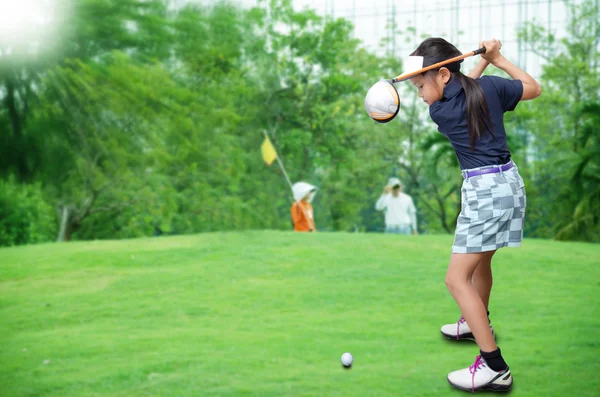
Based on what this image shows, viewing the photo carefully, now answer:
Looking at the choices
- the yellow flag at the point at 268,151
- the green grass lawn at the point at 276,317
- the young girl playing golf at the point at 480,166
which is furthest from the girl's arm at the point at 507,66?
the yellow flag at the point at 268,151

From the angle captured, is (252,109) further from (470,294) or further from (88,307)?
(470,294)

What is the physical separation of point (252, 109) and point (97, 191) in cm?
620

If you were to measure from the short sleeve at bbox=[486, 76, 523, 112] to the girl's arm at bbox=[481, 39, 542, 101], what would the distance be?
0.02 meters

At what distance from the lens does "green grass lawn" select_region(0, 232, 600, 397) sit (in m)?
4.01

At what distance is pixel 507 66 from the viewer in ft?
9.02

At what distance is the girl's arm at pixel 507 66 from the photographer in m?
2.73

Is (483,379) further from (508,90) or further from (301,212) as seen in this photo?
(301,212)

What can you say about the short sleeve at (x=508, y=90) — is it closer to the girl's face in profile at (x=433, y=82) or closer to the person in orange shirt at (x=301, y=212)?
the girl's face in profile at (x=433, y=82)

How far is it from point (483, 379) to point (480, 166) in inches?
32.4

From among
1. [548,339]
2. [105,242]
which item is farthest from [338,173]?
[548,339]

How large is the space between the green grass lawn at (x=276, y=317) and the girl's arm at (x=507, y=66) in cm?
144

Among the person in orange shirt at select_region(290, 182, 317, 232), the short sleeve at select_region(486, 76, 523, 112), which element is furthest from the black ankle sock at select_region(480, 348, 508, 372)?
the person in orange shirt at select_region(290, 182, 317, 232)

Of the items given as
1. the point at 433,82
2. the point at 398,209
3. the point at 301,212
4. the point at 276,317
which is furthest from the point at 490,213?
the point at 398,209

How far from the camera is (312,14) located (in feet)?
65.0
